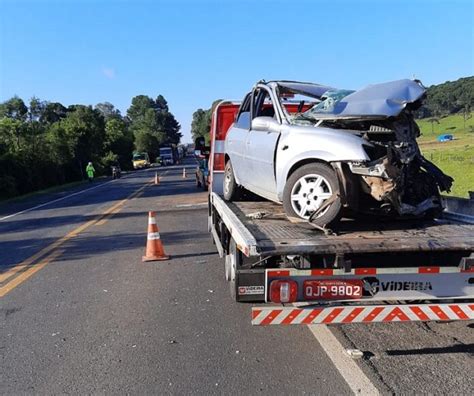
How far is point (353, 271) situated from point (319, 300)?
14.2 inches

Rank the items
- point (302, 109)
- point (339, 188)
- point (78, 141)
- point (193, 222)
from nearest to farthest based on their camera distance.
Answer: point (339, 188) → point (302, 109) → point (193, 222) → point (78, 141)

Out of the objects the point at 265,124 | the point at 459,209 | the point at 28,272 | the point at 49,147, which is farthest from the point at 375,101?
the point at 49,147

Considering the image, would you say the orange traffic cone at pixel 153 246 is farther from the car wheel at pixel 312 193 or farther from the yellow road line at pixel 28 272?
the car wheel at pixel 312 193

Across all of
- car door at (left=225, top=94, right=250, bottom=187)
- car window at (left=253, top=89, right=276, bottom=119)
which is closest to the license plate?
car door at (left=225, top=94, right=250, bottom=187)

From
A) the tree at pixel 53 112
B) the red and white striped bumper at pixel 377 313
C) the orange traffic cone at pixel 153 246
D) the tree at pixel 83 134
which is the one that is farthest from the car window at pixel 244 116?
the tree at pixel 53 112

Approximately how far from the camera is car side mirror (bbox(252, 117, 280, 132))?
21.0 ft

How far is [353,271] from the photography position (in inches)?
176

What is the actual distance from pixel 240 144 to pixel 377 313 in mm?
3778

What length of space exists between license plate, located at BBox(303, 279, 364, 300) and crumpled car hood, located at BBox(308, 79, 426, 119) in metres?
1.81

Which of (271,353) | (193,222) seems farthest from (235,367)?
(193,222)

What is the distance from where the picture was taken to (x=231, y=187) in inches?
330

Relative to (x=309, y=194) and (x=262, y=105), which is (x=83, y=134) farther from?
(x=309, y=194)

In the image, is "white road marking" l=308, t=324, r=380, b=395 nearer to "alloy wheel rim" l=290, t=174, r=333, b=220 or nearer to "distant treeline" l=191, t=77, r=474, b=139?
"alloy wheel rim" l=290, t=174, r=333, b=220

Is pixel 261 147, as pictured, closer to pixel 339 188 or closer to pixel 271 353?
pixel 339 188
